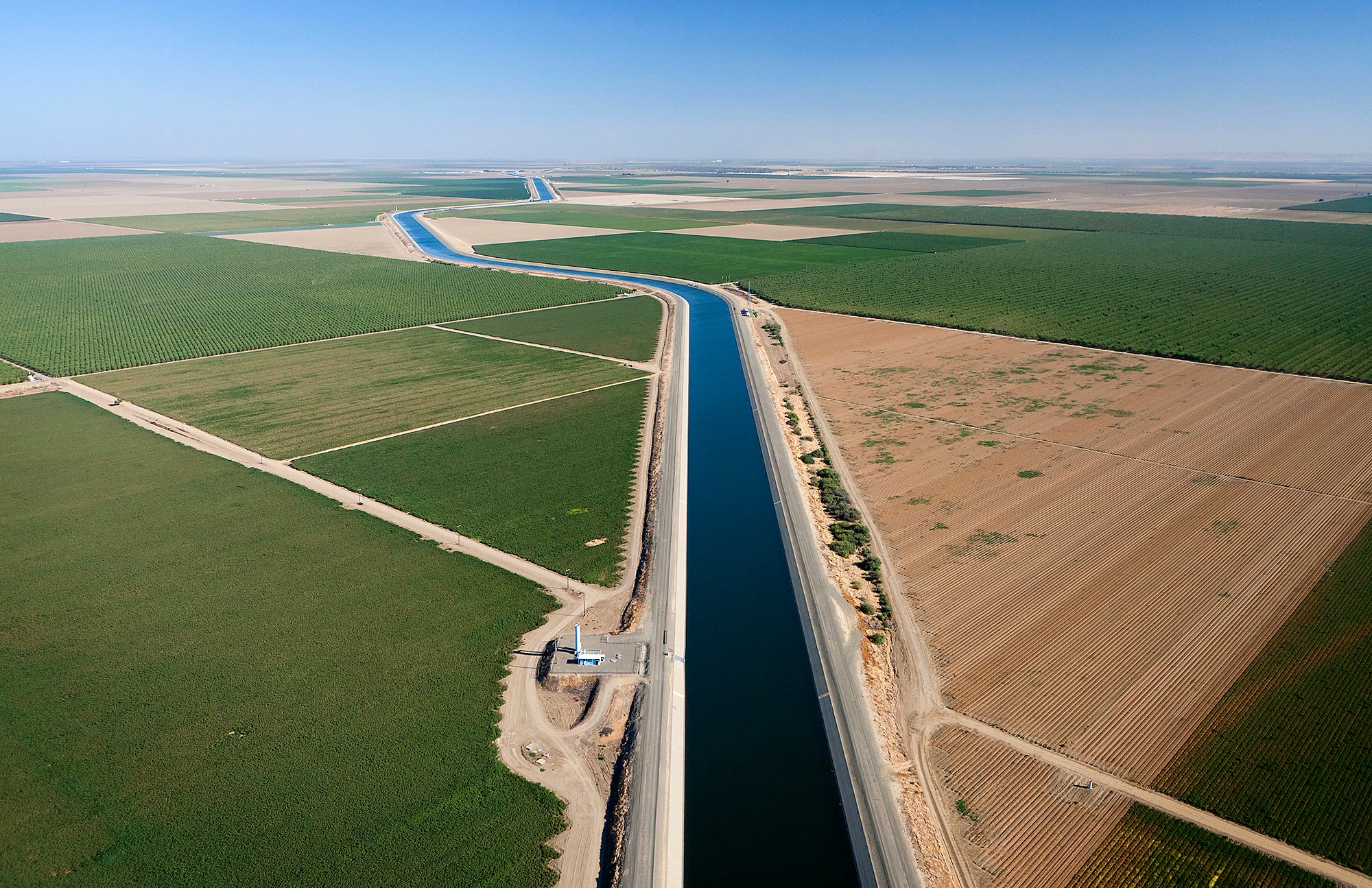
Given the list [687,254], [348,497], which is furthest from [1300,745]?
[687,254]

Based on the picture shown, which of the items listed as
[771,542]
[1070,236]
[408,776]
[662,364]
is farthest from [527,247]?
[408,776]

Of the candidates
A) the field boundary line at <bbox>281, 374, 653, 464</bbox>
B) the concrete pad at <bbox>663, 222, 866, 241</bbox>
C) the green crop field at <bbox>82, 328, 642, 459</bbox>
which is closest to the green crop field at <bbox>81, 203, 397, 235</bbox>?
the concrete pad at <bbox>663, 222, 866, 241</bbox>

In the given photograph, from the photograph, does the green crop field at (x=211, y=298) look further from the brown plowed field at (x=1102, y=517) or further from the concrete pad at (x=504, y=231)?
the brown plowed field at (x=1102, y=517)

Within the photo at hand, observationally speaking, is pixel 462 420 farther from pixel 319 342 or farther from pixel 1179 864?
pixel 1179 864

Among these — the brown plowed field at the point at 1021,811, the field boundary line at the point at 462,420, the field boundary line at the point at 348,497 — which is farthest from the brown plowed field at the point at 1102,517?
the field boundary line at the point at 462,420

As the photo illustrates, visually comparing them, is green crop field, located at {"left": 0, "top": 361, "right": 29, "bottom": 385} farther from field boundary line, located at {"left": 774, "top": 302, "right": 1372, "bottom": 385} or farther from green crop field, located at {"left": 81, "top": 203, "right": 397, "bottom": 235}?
green crop field, located at {"left": 81, "top": 203, "right": 397, "bottom": 235}

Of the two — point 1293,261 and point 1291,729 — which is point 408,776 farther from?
point 1293,261
